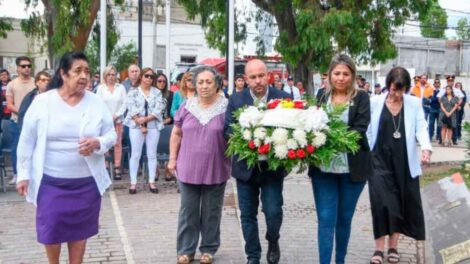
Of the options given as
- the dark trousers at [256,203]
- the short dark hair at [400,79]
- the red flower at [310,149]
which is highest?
the short dark hair at [400,79]

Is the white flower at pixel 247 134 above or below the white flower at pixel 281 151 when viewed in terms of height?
above

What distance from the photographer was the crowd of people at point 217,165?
177 inches

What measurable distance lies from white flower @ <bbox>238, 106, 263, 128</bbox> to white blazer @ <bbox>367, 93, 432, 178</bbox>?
131 centimetres

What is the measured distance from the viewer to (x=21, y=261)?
5.84 metres

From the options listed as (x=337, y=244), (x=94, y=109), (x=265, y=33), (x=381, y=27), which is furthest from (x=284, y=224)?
(x=265, y=33)

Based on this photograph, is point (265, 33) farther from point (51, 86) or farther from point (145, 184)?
point (51, 86)

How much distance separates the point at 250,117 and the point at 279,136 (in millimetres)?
308

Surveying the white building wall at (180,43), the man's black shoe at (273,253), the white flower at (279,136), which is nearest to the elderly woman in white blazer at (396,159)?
the man's black shoe at (273,253)

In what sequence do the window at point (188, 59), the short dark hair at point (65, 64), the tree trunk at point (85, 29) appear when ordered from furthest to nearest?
the window at point (188, 59), the tree trunk at point (85, 29), the short dark hair at point (65, 64)

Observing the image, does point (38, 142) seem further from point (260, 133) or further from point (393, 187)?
point (393, 187)

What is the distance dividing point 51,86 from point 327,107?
2.16 m

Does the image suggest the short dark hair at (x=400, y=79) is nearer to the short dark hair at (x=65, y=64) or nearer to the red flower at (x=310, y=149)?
the red flower at (x=310, y=149)

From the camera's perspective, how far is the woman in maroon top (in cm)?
546

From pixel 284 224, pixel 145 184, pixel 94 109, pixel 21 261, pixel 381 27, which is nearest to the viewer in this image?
pixel 94 109
